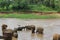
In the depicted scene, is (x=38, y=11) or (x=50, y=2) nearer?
(x=38, y=11)

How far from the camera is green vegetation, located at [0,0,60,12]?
71.4 feet

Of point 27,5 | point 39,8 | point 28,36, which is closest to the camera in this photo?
point 28,36

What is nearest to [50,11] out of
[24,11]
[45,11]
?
[45,11]

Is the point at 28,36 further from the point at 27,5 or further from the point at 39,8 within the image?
the point at 27,5

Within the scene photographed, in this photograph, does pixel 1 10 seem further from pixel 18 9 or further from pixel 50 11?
pixel 50 11

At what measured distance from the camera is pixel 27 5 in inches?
872

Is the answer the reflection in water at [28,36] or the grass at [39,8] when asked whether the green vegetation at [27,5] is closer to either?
the grass at [39,8]

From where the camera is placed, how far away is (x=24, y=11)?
837 inches

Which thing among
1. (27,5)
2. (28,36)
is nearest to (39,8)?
(27,5)

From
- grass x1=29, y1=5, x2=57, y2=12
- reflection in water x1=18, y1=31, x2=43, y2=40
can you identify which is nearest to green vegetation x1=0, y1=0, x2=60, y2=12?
grass x1=29, y1=5, x2=57, y2=12

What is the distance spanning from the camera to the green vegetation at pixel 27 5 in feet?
71.4

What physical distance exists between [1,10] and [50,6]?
4.95 meters

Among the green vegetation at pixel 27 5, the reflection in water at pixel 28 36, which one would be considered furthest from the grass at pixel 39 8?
the reflection in water at pixel 28 36

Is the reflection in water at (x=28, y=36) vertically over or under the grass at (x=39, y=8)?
over
